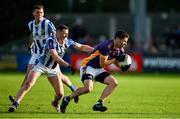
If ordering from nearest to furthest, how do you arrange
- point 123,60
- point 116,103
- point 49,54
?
point 123,60, point 49,54, point 116,103

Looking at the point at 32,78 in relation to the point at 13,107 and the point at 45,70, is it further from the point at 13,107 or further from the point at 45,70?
the point at 13,107

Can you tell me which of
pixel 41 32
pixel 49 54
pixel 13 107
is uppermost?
pixel 41 32

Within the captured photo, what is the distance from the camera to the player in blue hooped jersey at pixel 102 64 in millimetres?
16031

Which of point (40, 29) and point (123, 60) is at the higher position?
point (40, 29)

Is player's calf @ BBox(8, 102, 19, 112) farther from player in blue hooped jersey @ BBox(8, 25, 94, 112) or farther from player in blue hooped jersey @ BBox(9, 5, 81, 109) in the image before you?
player in blue hooped jersey @ BBox(9, 5, 81, 109)

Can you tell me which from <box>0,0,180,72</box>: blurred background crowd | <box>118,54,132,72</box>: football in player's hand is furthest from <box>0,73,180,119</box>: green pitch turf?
<box>0,0,180,72</box>: blurred background crowd

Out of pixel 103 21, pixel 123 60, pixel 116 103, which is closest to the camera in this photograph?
pixel 123 60

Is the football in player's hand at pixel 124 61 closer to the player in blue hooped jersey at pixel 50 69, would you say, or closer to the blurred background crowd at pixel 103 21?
the player in blue hooped jersey at pixel 50 69

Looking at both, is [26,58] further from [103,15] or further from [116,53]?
[116,53]

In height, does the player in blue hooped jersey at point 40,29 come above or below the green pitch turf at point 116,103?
above

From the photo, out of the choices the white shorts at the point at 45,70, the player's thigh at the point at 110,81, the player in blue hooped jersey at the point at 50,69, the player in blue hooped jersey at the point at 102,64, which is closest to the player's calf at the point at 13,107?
the player in blue hooped jersey at the point at 50,69

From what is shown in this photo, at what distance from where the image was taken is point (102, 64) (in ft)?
53.1

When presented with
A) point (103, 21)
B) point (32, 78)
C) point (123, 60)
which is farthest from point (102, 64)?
point (103, 21)

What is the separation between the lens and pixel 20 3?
4634 cm
